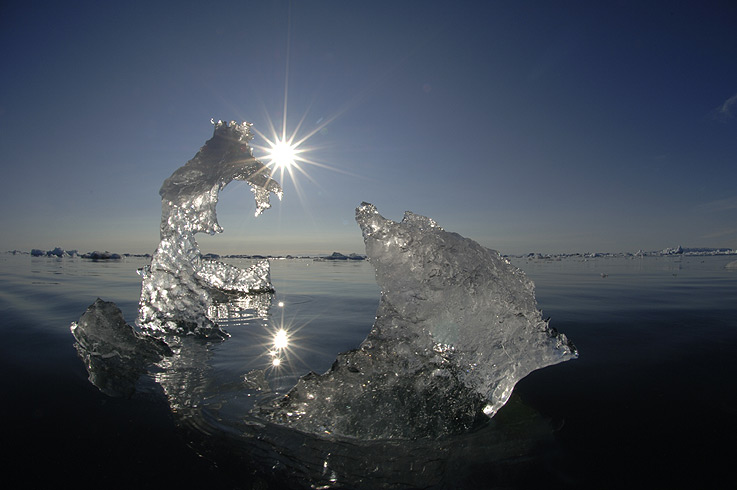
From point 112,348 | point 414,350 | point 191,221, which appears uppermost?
point 191,221

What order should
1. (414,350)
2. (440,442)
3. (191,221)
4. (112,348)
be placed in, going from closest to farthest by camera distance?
1. (440,442)
2. (414,350)
3. (112,348)
4. (191,221)

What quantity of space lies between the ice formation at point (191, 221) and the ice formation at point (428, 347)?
7.90 ft

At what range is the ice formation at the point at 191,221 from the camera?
447 centimetres

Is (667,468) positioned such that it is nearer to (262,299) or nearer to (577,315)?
(577,315)

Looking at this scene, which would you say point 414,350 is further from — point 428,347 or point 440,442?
point 440,442

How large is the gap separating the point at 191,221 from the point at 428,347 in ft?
14.4

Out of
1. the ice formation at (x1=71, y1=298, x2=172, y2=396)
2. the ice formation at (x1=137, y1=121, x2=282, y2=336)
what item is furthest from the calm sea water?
the ice formation at (x1=137, y1=121, x2=282, y2=336)

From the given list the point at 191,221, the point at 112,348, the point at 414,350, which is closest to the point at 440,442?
the point at 414,350

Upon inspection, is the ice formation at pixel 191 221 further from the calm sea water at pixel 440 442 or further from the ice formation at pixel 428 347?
the ice formation at pixel 428 347

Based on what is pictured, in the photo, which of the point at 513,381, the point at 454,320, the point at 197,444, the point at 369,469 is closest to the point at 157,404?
the point at 197,444

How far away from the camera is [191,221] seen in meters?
5.39

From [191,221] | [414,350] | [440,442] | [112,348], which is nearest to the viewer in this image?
[440,442]

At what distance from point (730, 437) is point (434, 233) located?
6.77ft

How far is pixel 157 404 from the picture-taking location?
216 centimetres
